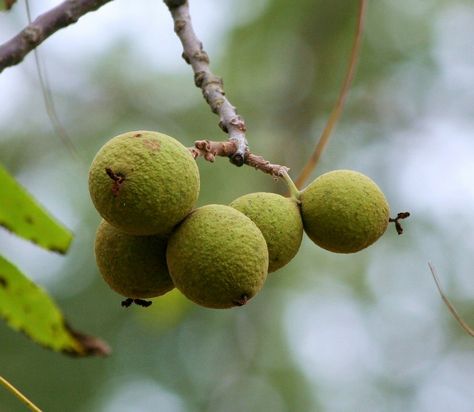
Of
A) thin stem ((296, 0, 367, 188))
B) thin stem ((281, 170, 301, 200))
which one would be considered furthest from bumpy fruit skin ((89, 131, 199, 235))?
thin stem ((296, 0, 367, 188))

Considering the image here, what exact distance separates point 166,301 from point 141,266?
52.8 inches

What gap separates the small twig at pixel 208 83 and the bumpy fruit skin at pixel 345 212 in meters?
0.23

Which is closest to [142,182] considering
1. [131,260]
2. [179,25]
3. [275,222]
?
[131,260]

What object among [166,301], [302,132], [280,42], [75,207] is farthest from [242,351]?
[280,42]

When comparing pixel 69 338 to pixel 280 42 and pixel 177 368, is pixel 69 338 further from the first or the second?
pixel 177 368

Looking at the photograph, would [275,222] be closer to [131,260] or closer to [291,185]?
[291,185]

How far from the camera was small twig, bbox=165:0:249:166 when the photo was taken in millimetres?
1699

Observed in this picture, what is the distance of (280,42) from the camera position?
5.70 m

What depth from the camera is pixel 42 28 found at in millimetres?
1691

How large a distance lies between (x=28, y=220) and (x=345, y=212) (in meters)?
0.73

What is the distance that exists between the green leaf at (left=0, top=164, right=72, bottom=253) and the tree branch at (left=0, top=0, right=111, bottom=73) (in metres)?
0.28

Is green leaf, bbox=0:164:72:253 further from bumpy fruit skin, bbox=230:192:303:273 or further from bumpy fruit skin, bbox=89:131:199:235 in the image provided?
bumpy fruit skin, bbox=230:192:303:273

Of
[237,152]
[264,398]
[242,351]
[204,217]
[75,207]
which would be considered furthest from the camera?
[264,398]

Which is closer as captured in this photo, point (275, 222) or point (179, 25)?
point (275, 222)
